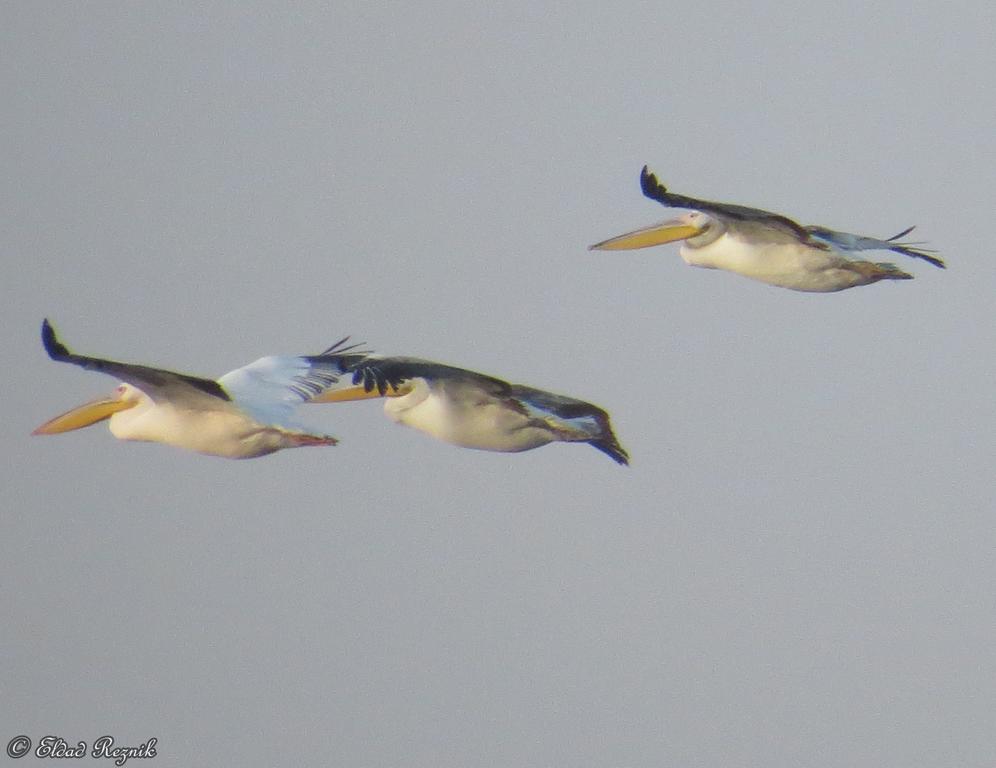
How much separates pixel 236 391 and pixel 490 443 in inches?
62.7

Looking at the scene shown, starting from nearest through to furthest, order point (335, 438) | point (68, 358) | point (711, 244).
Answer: point (68, 358) < point (335, 438) < point (711, 244)

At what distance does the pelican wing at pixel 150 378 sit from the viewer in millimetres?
11406

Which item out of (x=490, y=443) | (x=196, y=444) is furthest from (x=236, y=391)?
(x=490, y=443)

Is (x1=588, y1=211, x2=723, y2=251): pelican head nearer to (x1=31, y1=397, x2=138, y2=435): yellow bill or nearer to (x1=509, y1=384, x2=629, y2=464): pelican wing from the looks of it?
(x1=509, y1=384, x2=629, y2=464): pelican wing

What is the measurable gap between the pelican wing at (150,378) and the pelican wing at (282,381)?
311 mm

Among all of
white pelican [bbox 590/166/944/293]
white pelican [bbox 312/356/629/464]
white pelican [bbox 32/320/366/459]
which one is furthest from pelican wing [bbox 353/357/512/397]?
white pelican [bbox 590/166/944/293]

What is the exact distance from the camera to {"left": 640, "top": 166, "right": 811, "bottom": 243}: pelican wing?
42.1 ft

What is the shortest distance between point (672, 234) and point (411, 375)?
274 centimetres

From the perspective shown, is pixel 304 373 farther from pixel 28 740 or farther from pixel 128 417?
pixel 28 740

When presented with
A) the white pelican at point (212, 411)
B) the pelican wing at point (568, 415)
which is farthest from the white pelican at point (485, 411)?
the white pelican at point (212, 411)

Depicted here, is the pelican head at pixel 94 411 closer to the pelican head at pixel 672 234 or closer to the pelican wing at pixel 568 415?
the pelican wing at pixel 568 415

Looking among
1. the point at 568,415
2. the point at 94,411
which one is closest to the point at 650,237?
the point at 568,415

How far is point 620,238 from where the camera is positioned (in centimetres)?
1520

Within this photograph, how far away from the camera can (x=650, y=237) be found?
15.0 meters
